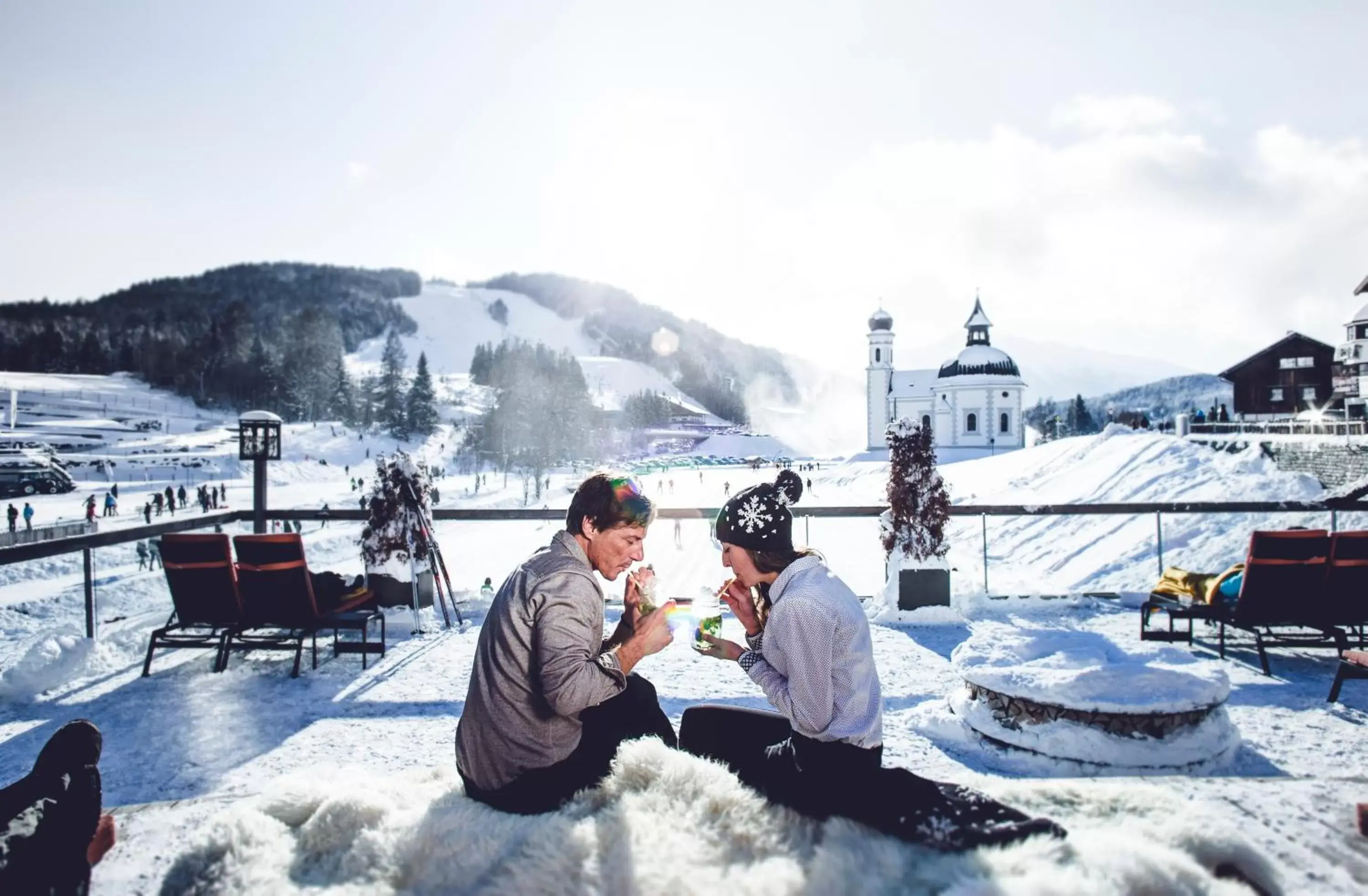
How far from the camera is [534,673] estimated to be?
94.5 inches

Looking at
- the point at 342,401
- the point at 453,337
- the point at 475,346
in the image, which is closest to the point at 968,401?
the point at 342,401

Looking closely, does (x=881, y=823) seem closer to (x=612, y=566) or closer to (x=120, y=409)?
(x=612, y=566)

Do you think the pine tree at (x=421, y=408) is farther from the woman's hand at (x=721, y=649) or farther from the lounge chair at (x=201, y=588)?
the woman's hand at (x=721, y=649)

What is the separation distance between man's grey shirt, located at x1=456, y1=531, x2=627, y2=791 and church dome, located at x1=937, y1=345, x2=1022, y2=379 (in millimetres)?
67258

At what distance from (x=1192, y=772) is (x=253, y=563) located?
6.59m

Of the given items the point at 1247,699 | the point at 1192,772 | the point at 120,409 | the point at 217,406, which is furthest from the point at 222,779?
the point at 217,406

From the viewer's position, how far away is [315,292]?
6678 inches

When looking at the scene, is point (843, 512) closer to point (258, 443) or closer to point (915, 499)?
point (915, 499)

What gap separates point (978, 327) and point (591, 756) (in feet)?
243

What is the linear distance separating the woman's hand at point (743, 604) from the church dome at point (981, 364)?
66617mm

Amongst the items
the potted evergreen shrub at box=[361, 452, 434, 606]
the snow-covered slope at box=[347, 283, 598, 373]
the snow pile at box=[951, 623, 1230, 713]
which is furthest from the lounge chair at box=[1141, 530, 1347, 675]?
the snow-covered slope at box=[347, 283, 598, 373]

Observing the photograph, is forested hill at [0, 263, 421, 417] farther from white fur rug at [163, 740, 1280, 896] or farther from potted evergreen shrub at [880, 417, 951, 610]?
white fur rug at [163, 740, 1280, 896]

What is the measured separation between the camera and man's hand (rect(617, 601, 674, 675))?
2678mm

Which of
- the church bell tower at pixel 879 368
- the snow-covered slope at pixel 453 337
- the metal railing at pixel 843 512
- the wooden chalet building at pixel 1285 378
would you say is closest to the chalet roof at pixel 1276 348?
the wooden chalet building at pixel 1285 378
